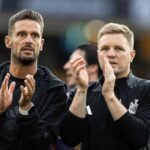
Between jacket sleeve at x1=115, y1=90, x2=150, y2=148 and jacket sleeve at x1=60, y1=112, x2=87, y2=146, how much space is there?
0.97ft

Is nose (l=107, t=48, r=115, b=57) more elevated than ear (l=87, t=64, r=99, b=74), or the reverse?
nose (l=107, t=48, r=115, b=57)

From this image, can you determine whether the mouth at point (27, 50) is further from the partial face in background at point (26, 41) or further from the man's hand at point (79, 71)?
the man's hand at point (79, 71)

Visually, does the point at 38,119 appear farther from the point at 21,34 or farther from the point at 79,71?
the point at 21,34

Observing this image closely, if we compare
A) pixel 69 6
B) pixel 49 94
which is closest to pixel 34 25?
pixel 49 94

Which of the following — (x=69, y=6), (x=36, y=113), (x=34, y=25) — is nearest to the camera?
(x=36, y=113)

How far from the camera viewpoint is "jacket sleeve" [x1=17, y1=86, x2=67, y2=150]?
6008 millimetres

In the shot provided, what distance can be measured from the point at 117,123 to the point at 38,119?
0.67 meters

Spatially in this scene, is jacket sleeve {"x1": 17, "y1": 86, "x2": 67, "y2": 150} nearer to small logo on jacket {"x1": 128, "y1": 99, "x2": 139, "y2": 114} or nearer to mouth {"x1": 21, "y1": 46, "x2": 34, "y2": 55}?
mouth {"x1": 21, "y1": 46, "x2": 34, "y2": 55}

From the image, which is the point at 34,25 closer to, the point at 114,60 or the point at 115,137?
the point at 114,60

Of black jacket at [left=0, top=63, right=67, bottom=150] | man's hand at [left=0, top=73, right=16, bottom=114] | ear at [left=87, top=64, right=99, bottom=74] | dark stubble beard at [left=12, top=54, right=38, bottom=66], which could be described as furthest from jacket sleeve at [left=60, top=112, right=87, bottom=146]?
ear at [left=87, top=64, right=99, bottom=74]

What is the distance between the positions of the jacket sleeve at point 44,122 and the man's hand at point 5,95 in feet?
0.55

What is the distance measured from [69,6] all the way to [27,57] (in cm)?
1737

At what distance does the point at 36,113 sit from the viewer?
602 cm

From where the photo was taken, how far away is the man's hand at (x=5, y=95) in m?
6.08
